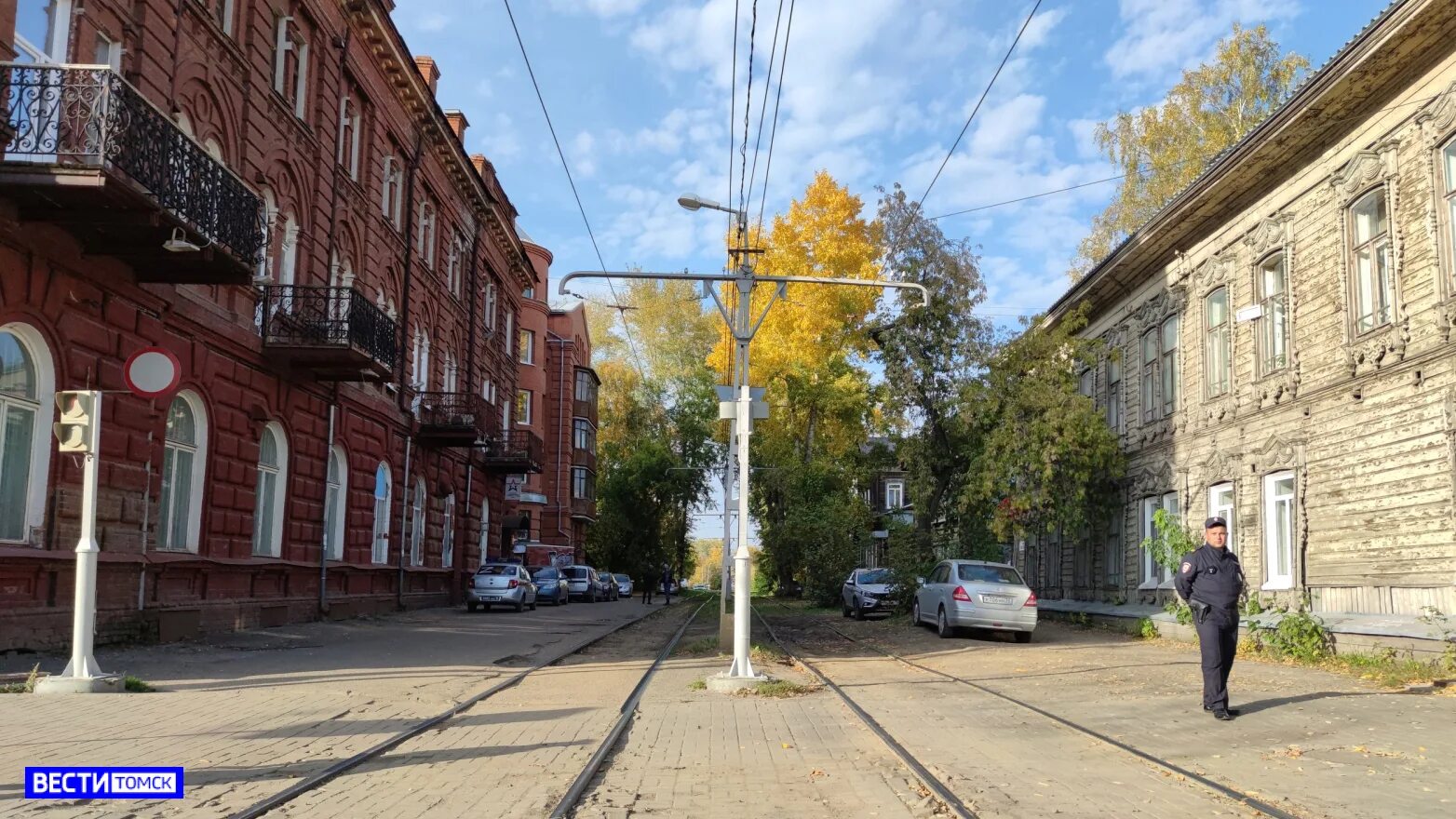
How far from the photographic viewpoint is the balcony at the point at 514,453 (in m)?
37.5

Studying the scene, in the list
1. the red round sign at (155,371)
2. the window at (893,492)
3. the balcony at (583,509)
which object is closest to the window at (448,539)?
the red round sign at (155,371)

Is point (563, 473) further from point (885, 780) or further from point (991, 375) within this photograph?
point (885, 780)

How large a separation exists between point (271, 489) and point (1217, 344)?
1807cm

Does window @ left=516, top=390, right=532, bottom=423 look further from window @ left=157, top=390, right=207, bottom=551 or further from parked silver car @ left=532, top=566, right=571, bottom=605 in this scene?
window @ left=157, top=390, right=207, bottom=551

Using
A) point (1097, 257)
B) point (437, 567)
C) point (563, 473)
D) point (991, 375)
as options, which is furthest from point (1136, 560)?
point (563, 473)

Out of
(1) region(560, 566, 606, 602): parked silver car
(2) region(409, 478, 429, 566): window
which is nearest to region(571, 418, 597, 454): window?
(1) region(560, 566, 606, 602): parked silver car

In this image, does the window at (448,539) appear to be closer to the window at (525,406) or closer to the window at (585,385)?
the window at (525,406)

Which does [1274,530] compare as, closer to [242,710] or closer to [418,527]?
[242,710]

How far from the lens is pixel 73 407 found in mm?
10680

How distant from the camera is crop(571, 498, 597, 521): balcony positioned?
6153 centimetres

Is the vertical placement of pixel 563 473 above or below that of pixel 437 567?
above

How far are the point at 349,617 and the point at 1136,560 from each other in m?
17.1

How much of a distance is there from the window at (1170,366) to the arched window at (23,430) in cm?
1996

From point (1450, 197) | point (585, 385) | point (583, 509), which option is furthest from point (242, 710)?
point (585, 385)
